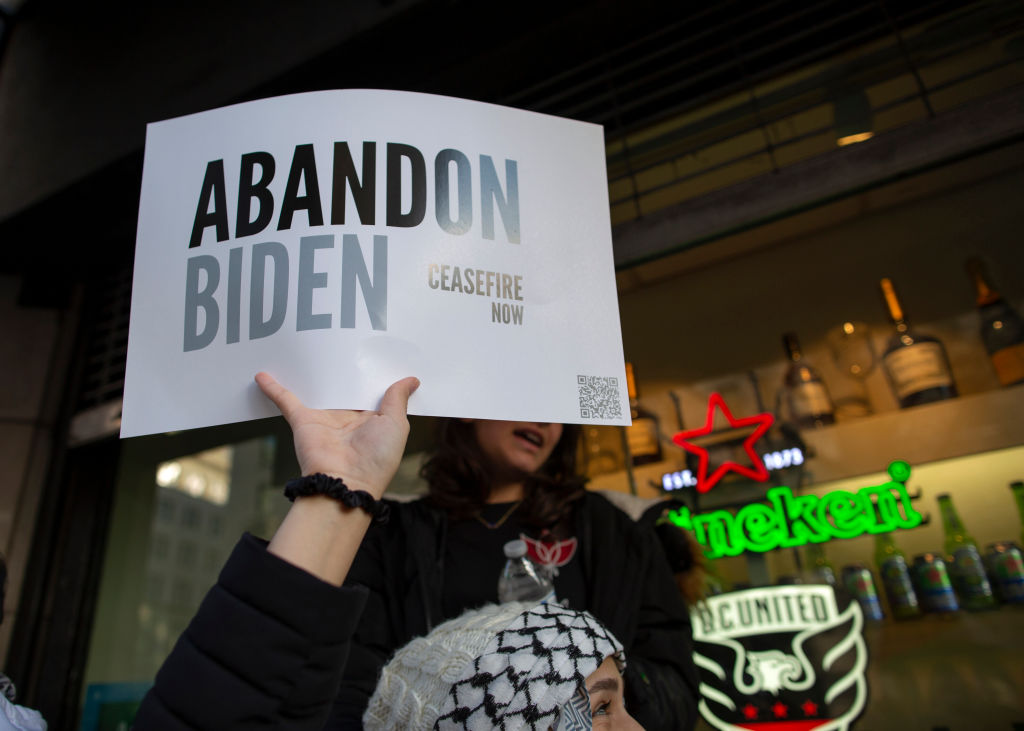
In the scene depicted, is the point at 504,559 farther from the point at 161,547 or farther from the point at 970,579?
the point at 161,547

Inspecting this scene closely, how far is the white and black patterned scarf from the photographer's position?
84 centimetres

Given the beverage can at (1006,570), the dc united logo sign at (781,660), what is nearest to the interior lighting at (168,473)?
the dc united logo sign at (781,660)

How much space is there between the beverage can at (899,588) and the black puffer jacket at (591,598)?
87 cm

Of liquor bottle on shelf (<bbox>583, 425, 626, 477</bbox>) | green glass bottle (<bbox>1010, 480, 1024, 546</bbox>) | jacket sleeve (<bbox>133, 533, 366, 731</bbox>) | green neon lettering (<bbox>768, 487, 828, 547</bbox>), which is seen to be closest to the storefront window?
liquor bottle on shelf (<bbox>583, 425, 626, 477</bbox>)

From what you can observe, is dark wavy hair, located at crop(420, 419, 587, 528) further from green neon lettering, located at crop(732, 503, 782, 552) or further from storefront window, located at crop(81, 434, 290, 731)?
storefront window, located at crop(81, 434, 290, 731)

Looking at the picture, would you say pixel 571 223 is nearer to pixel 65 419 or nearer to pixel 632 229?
pixel 632 229

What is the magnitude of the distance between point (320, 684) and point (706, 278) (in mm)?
1913

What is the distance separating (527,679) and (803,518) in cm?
141

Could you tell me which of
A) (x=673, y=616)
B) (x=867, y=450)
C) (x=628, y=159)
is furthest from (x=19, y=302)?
(x=867, y=450)

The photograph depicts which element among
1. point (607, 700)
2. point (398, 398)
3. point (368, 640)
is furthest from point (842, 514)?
point (398, 398)

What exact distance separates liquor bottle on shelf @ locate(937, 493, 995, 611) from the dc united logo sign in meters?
0.26

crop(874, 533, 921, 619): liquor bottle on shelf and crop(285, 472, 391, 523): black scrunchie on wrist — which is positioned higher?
crop(285, 472, 391, 523): black scrunchie on wrist

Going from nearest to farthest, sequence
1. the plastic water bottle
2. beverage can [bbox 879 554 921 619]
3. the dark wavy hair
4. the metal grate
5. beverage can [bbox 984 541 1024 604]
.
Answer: the plastic water bottle, the dark wavy hair, beverage can [bbox 984 541 1024 604], beverage can [bbox 879 554 921 619], the metal grate

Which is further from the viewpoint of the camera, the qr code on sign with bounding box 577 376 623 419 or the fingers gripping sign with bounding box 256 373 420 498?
the qr code on sign with bounding box 577 376 623 419
